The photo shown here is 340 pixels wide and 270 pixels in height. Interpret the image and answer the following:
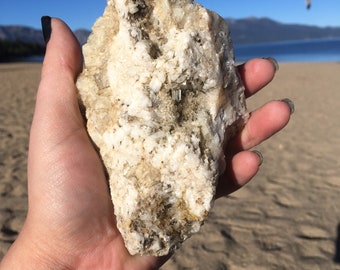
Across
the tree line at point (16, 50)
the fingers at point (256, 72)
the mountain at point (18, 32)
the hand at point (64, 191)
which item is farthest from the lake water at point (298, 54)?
the mountain at point (18, 32)

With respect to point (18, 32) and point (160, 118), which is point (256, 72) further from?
point (18, 32)

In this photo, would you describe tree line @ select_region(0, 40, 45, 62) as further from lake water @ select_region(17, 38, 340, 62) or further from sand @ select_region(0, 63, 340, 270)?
sand @ select_region(0, 63, 340, 270)

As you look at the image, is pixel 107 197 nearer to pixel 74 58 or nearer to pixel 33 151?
pixel 33 151

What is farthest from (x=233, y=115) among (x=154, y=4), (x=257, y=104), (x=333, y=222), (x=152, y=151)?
(x=257, y=104)

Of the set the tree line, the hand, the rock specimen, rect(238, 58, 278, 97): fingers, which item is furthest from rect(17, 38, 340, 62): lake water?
the hand

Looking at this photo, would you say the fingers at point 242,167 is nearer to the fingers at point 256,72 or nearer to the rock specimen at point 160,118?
the rock specimen at point 160,118

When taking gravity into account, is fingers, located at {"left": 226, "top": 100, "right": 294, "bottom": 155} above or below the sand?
above
